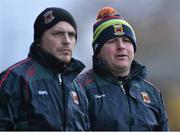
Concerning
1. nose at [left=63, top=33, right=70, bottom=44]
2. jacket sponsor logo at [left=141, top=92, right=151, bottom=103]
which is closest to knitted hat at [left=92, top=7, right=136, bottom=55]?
jacket sponsor logo at [left=141, top=92, right=151, bottom=103]

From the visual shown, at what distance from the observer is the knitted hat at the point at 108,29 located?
6.16 meters

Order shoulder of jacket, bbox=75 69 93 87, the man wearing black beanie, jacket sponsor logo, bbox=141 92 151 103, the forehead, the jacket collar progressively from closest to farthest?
1. the man wearing black beanie
2. the jacket collar
3. the forehead
4. shoulder of jacket, bbox=75 69 93 87
5. jacket sponsor logo, bbox=141 92 151 103

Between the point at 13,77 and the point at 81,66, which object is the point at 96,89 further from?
the point at 13,77

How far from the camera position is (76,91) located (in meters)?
5.59

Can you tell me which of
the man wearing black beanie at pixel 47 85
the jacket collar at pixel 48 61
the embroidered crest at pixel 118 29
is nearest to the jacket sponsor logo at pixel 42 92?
the man wearing black beanie at pixel 47 85

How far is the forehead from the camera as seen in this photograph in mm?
5512

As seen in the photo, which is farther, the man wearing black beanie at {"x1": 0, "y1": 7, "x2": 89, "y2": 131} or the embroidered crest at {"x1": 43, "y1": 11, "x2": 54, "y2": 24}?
the embroidered crest at {"x1": 43, "y1": 11, "x2": 54, "y2": 24}

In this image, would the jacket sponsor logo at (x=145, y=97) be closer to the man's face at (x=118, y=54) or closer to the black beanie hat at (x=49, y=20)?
the man's face at (x=118, y=54)

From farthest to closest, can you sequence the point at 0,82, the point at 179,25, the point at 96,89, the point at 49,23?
the point at 179,25 → the point at 96,89 → the point at 49,23 → the point at 0,82

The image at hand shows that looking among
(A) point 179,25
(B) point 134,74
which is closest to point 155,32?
(A) point 179,25

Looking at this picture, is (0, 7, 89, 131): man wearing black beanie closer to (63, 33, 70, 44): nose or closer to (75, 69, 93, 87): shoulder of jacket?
(63, 33, 70, 44): nose

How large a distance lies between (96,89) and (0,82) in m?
1.10

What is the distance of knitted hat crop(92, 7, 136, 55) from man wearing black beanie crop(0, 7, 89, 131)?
65cm

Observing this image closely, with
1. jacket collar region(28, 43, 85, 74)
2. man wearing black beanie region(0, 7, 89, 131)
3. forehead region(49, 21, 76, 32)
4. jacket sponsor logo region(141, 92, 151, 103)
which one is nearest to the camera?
man wearing black beanie region(0, 7, 89, 131)
